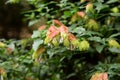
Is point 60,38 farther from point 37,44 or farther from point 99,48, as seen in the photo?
point 99,48

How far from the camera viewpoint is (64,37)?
139 cm

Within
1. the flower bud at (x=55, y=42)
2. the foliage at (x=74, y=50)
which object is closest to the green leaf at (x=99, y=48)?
the foliage at (x=74, y=50)

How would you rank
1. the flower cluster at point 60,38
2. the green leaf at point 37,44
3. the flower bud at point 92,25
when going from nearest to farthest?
1. the flower cluster at point 60,38
2. the green leaf at point 37,44
3. the flower bud at point 92,25

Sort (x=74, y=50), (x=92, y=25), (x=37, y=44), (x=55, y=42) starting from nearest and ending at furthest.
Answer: (x=55, y=42), (x=37, y=44), (x=74, y=50), (x=92, y=25)

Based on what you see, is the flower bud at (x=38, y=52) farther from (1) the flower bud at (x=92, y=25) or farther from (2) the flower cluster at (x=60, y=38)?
(1) the flower bud at (x=92, y=25)

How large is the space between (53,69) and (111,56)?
0.46 metres

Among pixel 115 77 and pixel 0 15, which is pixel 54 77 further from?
pixel 0 15

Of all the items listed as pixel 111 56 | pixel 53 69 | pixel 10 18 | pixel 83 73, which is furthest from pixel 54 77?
pixel 10 18

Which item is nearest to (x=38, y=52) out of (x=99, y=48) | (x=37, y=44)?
(x=37, y=44)

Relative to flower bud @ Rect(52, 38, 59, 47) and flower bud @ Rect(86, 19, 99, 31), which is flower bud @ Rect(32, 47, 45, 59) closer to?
flower bud @ Rect(52, 38, 59, 47)

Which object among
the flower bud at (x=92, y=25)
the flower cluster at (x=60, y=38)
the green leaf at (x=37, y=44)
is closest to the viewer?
the flower cluster at (x=60, y=38)

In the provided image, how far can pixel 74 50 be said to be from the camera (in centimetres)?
166

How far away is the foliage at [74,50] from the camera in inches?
62.1

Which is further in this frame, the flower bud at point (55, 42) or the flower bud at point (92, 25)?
the flower bud at point (92, 25)
